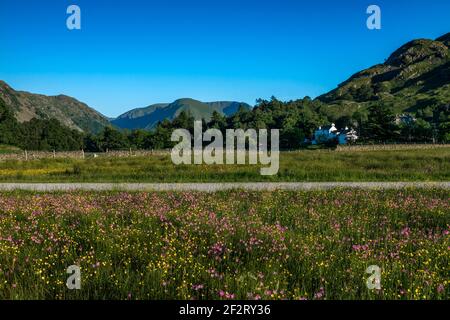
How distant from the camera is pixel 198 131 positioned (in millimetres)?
128250

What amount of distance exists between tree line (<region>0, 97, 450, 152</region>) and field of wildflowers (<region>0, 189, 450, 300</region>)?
308 feet

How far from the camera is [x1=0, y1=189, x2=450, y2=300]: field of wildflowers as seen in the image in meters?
5.44

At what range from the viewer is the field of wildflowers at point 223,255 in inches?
214

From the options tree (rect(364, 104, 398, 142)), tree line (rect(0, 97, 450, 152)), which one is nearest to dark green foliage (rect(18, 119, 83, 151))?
tree line (rect(0, 97, 450, 152))

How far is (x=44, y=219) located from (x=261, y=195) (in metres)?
8.72

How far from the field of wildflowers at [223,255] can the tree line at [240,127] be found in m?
93.8

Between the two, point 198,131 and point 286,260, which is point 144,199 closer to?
point 286,260

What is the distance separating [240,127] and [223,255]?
122m

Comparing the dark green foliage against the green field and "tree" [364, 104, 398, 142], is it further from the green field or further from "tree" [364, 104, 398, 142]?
"tree" [364, 104, 398, 142]

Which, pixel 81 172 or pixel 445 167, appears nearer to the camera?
pixel 445 167

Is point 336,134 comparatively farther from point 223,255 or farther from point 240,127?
point 223,255

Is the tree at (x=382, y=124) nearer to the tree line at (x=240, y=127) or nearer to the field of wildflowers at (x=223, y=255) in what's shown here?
the tree line at (x=240, y=127)

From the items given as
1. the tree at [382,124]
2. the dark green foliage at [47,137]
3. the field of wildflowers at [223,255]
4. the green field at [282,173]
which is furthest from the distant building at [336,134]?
the field of wildflowers at [223,255]
